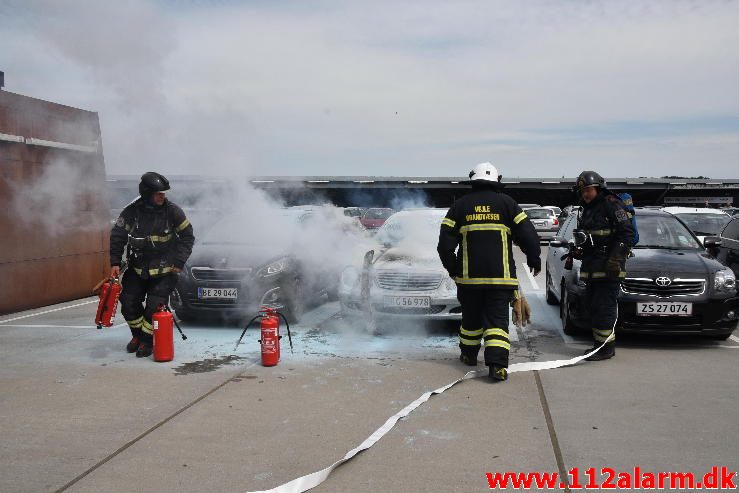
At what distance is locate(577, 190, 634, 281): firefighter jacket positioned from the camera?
22.6ft

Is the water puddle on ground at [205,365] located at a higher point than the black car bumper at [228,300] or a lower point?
lower

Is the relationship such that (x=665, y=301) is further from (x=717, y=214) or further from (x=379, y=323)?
(x=717, y=214)

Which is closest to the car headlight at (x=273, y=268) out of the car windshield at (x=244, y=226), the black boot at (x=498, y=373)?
the car windshield at (x=244, y=226)

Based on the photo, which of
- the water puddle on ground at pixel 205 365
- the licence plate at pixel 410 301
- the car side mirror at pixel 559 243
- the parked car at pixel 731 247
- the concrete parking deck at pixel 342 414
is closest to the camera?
the concrete parking deck at pixel 342 414

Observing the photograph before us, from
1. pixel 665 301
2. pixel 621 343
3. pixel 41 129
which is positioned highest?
pixel 41 129

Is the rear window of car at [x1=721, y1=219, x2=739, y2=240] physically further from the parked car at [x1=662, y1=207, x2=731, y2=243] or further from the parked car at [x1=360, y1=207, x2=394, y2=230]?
the parked car at [x1=360, y1=207, x2=394, y2=230]

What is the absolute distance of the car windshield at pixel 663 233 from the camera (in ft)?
27.8

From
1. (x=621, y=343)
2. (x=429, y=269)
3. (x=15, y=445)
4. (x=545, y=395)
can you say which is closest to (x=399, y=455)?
(x=545, y=395)

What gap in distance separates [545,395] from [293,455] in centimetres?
234

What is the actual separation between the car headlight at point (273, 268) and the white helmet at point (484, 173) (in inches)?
123

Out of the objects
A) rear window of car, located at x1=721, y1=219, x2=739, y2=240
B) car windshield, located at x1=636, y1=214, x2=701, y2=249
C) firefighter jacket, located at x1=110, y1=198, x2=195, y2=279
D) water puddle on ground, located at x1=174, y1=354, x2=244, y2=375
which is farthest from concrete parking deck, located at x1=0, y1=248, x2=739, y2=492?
rear window of car, located at x1=721, y1=219, x2=739, y2=240

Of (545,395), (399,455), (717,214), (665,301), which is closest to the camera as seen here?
(399,455)

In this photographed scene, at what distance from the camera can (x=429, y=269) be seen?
26.2 feet

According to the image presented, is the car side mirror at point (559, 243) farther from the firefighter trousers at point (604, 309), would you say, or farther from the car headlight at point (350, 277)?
the car headlight at point (350, 277)
